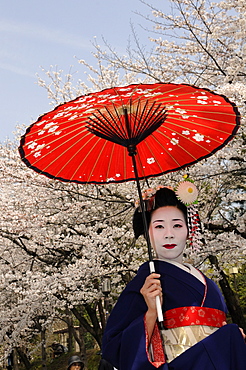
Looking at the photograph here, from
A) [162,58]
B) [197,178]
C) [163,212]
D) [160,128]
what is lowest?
[163,212]

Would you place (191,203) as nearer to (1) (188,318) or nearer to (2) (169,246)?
(2) (169,246)

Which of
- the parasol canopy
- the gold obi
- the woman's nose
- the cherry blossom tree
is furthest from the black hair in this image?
the cherry blossom tree

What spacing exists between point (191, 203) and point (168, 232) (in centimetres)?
25

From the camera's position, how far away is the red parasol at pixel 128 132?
2797mm

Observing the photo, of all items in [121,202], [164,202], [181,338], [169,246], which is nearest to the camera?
[181,338]

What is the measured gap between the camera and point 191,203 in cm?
288

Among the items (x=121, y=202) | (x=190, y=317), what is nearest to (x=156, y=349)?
(x=190, y=317)

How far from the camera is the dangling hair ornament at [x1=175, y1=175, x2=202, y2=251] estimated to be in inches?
112

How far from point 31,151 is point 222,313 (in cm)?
167

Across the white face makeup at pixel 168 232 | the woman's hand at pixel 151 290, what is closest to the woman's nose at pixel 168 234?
the white face makeup at pixel 168 232

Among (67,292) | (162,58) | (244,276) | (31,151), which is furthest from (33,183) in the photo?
(244,276)

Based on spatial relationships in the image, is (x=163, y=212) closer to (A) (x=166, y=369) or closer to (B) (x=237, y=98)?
(A) (x=166, y=369)

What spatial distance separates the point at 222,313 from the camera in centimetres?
258

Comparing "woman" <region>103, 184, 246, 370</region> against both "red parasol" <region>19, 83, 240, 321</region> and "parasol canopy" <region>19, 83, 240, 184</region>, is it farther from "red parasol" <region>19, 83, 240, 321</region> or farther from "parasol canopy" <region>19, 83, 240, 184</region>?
"parasol canopy" <region>19, 83, 240, 184</region>
